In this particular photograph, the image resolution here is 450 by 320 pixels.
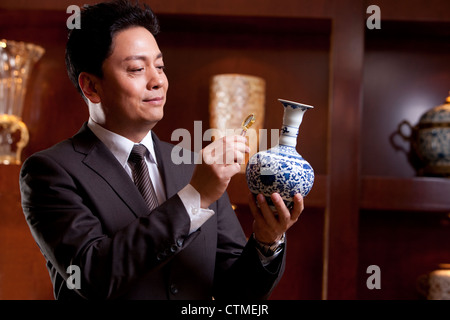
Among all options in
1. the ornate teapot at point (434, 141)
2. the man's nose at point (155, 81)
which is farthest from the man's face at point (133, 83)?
the ornate teapot at point (434, 141)

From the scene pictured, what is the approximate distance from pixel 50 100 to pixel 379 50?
4.94 ft

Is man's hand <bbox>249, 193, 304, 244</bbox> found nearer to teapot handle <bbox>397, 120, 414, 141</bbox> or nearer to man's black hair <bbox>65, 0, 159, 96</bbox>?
man's black hair <bbox>65, 0, 159, 96</bbox>

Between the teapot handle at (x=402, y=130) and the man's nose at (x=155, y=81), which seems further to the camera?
the teapot handle at (x=402, y=130)

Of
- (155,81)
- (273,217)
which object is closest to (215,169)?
(273,217)

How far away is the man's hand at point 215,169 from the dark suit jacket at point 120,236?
2.3 inches

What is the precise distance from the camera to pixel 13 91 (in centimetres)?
217

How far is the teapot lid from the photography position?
6.78ft

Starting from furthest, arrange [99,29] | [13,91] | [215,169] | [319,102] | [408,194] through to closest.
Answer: [319,102] → [13,91] → [408,194] → [99,29] → [215,169]

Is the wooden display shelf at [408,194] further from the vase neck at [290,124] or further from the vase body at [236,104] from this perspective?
the vase neck at [290,124]

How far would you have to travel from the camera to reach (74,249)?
108 centimetres

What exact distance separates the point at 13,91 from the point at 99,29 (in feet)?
3.50

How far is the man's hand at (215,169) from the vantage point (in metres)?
1.06

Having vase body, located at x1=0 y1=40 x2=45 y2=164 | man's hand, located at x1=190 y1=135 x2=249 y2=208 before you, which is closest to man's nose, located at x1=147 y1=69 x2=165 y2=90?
man's hand, located at x1=190 y1=135 x2=249 y2=208

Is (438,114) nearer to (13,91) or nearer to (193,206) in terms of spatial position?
(193,206)
